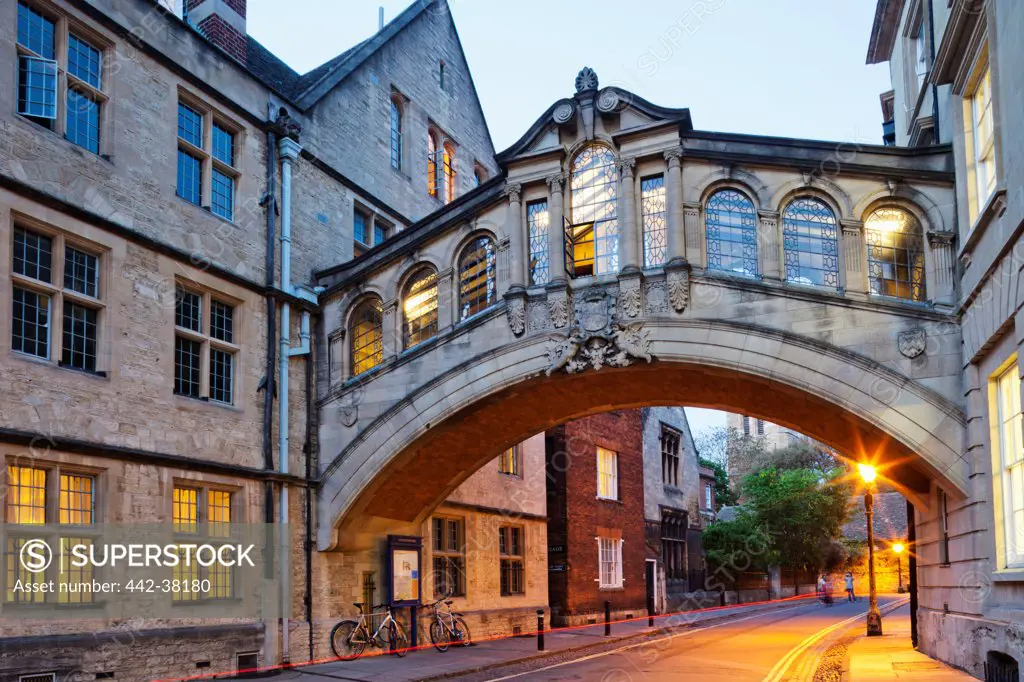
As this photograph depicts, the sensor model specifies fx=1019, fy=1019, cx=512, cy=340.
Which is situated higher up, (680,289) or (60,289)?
(680,289)

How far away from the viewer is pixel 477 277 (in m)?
19.4

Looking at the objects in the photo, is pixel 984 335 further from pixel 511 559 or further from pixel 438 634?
pixel 511 559

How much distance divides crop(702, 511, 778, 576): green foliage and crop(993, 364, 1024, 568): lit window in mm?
31686

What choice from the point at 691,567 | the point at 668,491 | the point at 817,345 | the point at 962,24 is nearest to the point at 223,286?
the point at 817,345

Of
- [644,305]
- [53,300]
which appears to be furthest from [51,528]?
[644,305]

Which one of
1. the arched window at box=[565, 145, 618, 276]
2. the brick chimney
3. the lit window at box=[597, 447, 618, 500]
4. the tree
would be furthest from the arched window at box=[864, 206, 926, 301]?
the tree

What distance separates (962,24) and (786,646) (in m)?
13.9

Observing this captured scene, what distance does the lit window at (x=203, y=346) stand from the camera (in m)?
17.0

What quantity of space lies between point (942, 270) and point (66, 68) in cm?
1360

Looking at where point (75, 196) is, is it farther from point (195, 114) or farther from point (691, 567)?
point (691, 567)

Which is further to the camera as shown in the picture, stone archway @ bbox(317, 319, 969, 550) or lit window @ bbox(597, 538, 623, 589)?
lit window @ bbox(597, 538, 623, 589)

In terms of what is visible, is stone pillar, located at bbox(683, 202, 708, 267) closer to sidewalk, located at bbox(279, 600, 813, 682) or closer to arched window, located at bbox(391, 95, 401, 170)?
sidewalk, located at bbox(279, 600, 813, 682)

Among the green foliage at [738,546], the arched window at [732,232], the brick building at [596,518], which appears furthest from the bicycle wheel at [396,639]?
the green foliage at [738,546]

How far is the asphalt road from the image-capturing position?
53.1 ft
